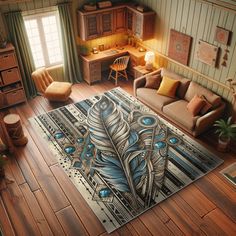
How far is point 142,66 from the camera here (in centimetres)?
855

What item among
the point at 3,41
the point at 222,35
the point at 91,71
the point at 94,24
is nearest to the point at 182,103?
the point at 222,35

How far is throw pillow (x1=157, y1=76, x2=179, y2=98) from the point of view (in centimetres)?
725

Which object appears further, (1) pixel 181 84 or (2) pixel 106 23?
(2) pixel 106 23

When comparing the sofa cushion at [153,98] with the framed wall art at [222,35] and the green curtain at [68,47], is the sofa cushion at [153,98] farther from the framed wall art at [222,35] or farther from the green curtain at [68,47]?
the green curtain at [68,47]

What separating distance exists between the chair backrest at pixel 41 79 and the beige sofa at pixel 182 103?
7.81 ft

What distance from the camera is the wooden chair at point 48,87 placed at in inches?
299

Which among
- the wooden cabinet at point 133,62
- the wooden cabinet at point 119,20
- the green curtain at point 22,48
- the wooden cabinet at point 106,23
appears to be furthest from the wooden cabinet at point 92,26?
the green curtain at point 22,48

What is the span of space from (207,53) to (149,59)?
188 cm

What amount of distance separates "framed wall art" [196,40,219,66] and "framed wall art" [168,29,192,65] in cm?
32

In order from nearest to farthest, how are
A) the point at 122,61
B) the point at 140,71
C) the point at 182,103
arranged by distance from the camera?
1. the point at 182,103
2. the point at 140,71
3. the point at 122,61

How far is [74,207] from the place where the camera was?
5.16m

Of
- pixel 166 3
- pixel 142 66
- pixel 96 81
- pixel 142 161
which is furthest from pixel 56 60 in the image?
pixel 142 161

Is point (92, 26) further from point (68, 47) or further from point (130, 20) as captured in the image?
point (130, 20)

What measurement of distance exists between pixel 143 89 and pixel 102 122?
1.50 meters
